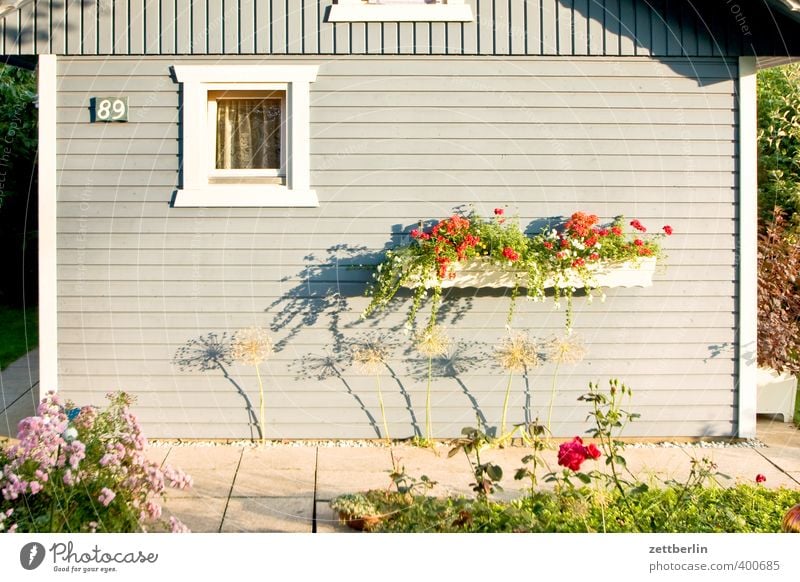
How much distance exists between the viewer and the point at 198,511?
4.92m

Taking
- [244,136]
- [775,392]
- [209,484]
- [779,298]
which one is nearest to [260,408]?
[209,484]

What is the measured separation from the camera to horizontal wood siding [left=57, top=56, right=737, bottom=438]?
20.4 ft

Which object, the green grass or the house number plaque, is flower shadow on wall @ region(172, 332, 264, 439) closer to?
the house number plaque

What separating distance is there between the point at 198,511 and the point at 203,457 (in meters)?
1.09

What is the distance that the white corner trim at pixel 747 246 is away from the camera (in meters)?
6.22

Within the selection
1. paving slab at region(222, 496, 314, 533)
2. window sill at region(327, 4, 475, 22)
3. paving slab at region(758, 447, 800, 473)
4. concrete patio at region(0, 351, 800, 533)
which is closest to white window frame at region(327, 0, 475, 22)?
window sill at region(327, 4, 475, 22)

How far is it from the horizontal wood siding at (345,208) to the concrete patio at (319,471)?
1.15 feet

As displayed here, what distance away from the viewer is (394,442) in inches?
249

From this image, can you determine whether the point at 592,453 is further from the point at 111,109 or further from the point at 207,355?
the point at 111,109

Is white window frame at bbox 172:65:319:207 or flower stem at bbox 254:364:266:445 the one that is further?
flower stem at bbox 254:364:266:445

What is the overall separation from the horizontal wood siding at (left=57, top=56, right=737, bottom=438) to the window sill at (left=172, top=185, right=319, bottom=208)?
0.26ft
